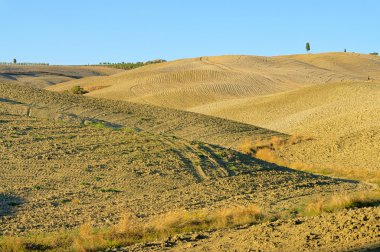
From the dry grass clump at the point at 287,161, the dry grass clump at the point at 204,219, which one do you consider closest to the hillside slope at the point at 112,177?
the dry grass clump at the point at 204,219

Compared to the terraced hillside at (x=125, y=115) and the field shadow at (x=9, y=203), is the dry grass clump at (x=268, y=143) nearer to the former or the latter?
the terraced hillside at (x=125, y=115)

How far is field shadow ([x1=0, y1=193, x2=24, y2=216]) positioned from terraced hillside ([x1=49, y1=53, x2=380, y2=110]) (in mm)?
59613

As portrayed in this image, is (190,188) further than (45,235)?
Yes

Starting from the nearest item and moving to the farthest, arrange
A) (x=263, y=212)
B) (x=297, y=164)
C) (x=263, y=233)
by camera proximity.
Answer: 1. (x=263, y=233)
2. (x=263, y=212)
3. (x=297, y=164)

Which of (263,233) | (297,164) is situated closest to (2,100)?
(297,164)

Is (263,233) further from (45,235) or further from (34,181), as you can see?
(34,181)

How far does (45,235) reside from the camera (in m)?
15.7

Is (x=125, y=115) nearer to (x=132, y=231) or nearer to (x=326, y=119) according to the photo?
(x=326, y=119)

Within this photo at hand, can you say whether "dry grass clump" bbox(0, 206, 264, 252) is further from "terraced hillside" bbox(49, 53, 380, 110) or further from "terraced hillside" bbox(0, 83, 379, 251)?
"terraced hillside" bbox(49, 53, 380, 110)

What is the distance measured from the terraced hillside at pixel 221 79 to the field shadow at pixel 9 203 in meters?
59.6

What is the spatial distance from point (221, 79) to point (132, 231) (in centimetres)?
8572

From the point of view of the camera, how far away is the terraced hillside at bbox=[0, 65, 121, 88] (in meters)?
139

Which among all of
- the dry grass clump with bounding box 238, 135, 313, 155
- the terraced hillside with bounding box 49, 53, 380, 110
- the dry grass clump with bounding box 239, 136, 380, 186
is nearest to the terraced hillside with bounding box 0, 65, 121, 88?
the terraced hillside with bounding box 49, 53, 380, 110

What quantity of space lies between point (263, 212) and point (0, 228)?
6.56 m
